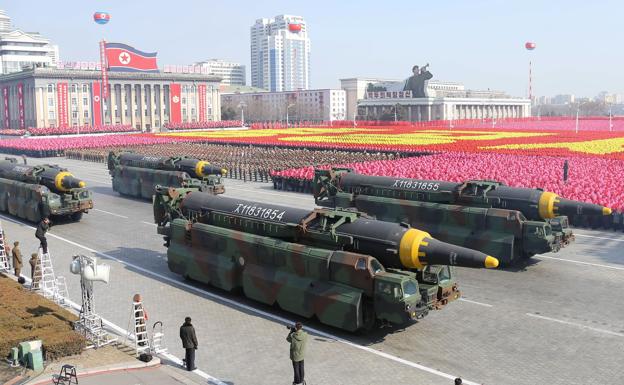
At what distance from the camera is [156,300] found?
707 inches

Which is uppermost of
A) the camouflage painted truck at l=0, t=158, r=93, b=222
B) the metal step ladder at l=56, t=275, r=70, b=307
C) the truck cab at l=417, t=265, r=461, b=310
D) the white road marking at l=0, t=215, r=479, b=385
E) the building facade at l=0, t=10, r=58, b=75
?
the building facade at l=0, t=10, r=58, b=75

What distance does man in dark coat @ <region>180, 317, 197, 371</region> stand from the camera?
13.0m

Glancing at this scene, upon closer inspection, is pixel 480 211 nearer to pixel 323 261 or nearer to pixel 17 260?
pixel 323 261

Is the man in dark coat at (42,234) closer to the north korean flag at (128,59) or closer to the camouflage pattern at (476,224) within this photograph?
the camouflage pattern at (476,224)

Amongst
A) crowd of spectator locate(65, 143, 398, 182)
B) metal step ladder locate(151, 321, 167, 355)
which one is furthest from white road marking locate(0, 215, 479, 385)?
crowd of spectator locate(65, 143, 398, 182)

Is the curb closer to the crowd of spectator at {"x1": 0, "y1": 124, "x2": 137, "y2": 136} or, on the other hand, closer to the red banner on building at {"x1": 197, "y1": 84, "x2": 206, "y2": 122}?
the crowd of spectator at {"x1": 0, "y1": 124, "x2": 137, "y2": 136}

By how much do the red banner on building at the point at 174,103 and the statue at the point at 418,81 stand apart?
2011 inches

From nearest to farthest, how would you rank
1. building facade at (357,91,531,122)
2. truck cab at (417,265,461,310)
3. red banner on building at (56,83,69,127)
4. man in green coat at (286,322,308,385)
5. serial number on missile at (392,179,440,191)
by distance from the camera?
man in green coat at (286,322,308,385), truck cab at (417,265,461,310), serial number on missile at (392,179,440,191), red banner on building at (56,83,69,127), building facade at (357,91,531,122)

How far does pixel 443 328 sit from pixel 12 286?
11947 mm

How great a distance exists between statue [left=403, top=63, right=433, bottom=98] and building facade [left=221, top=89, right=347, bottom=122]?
43.7m

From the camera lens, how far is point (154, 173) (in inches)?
1435

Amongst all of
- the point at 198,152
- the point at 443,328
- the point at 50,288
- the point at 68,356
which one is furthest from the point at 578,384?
the point at 198,152

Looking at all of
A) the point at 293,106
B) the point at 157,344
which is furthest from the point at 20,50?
the point at 157,344

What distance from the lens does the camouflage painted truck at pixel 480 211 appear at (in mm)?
20594
